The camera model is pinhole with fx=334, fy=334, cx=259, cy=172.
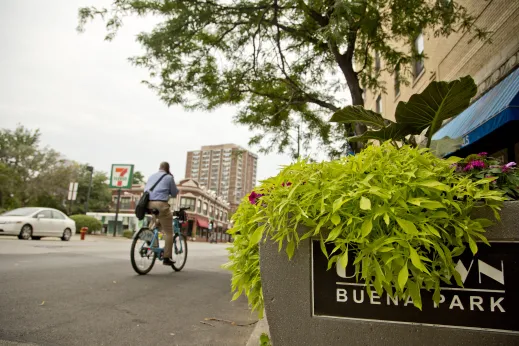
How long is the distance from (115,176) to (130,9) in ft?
71.7

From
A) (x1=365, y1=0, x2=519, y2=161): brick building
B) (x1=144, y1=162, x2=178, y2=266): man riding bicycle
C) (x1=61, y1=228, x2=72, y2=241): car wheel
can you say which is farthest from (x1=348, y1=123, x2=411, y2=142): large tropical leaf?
(x1=61, y1=228, x2=72, y2=241): car wheel

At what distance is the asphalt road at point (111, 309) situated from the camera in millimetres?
2623

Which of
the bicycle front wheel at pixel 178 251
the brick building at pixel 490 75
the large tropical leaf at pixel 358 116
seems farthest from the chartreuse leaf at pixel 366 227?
the bicycle front wheel at pixel 178 251

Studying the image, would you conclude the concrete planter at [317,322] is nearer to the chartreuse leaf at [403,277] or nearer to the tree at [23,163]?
the chartreuse leaf at [403,277]

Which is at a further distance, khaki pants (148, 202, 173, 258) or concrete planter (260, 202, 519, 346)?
khaki pants (148, 202, 173, 258)

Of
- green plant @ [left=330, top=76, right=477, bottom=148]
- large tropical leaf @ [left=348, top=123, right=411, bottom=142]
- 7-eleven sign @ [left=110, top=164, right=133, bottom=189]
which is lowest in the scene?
large tropical leaf @ [left=348, top=123, right=411, bottom=142]

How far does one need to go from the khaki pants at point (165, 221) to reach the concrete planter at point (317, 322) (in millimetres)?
4579

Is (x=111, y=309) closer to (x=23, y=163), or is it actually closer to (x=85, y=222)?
(x=85, y=222)

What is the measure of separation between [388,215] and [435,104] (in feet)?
4.41

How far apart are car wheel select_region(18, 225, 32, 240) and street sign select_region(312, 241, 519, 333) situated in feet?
51.5

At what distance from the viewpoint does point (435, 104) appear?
2.36 metres

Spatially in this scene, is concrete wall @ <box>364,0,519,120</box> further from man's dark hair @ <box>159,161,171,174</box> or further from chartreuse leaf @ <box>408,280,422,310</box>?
chartreuse leaf @ <box>408,280,422,310</box>

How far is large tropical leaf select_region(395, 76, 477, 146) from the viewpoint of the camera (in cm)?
227

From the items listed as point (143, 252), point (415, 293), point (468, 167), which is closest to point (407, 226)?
point (415, 293)
